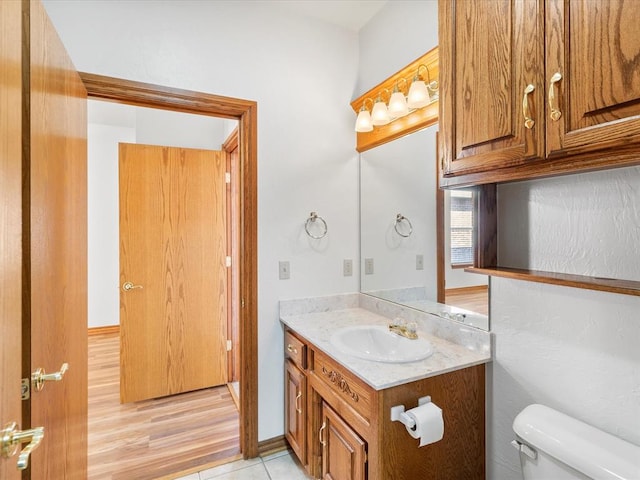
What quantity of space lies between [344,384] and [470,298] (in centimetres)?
69

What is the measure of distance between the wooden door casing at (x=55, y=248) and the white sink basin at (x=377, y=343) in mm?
1036

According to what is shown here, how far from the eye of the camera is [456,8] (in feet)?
3.65

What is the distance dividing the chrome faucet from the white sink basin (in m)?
0.02

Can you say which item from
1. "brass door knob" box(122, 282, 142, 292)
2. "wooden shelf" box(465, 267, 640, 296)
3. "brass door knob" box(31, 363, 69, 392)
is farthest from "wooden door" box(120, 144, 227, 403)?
"wooden shelf" box(465, 267, 640, 296)

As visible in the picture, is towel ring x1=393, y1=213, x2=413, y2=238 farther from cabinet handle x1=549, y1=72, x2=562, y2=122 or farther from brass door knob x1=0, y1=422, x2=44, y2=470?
brass door knob x1=0, y1=422, x2=44, y2=470

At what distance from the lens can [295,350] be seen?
1.85 m

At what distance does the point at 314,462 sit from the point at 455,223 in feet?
4.51

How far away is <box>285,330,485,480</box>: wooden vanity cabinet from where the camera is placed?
1172 millimetres

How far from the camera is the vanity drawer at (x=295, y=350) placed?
1.74 metres

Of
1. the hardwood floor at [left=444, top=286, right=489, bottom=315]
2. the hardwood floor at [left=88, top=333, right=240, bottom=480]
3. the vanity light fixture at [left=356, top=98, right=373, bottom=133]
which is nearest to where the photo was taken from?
the hardwood floor at [left=444, top=286, right=489, bottom=315]

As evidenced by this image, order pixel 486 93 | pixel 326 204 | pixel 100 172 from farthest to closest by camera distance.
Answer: pixel 100 172, pixel 326 204, pixel 486 93

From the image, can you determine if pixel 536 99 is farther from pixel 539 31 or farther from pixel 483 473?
pixel 483 473

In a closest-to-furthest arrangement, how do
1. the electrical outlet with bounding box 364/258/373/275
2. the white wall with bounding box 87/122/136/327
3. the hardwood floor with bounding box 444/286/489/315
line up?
1. the hardwood floor with bounding box 444/286/489/315
2. the electrical outlet with bounding box 364/258/373/275
3. the white wall with bounding box 87/122/136/327

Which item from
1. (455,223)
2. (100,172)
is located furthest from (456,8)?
(100,172)
